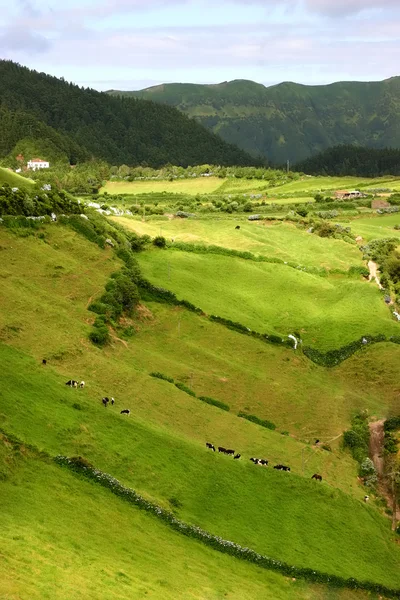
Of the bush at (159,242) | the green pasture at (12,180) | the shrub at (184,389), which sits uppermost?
the green pasture at (12,180)

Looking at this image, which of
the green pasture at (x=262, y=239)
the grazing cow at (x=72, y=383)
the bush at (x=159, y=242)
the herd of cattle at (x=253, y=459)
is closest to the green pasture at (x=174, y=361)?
the grazing cow at (x=72, y=383)

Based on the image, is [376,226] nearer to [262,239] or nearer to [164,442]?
[262,239]

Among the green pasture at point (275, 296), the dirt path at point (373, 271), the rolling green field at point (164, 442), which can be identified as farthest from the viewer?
the dirt path at point (373, 271)

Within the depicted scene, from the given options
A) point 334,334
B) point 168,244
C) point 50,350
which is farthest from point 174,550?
point 168,244

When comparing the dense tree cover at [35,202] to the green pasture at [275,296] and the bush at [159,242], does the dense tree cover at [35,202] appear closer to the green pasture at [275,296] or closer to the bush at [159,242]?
the green pasture at [275,296]

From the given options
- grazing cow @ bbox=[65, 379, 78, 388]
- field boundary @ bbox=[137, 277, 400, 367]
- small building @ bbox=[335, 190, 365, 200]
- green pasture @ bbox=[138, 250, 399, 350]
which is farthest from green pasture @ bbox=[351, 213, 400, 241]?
grazing cow @ bbox=[65, 379, 78, 388]

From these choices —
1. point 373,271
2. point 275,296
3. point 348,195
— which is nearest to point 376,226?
point 373,271

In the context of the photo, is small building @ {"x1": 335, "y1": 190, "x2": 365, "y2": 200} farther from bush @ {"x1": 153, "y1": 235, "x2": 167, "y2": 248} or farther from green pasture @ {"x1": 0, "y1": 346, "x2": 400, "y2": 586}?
green pasture @ {"x1": 0, "y1": 346, "x2": 400, "y2": 586}

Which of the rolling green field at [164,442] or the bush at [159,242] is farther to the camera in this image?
the bush at [159,242]
